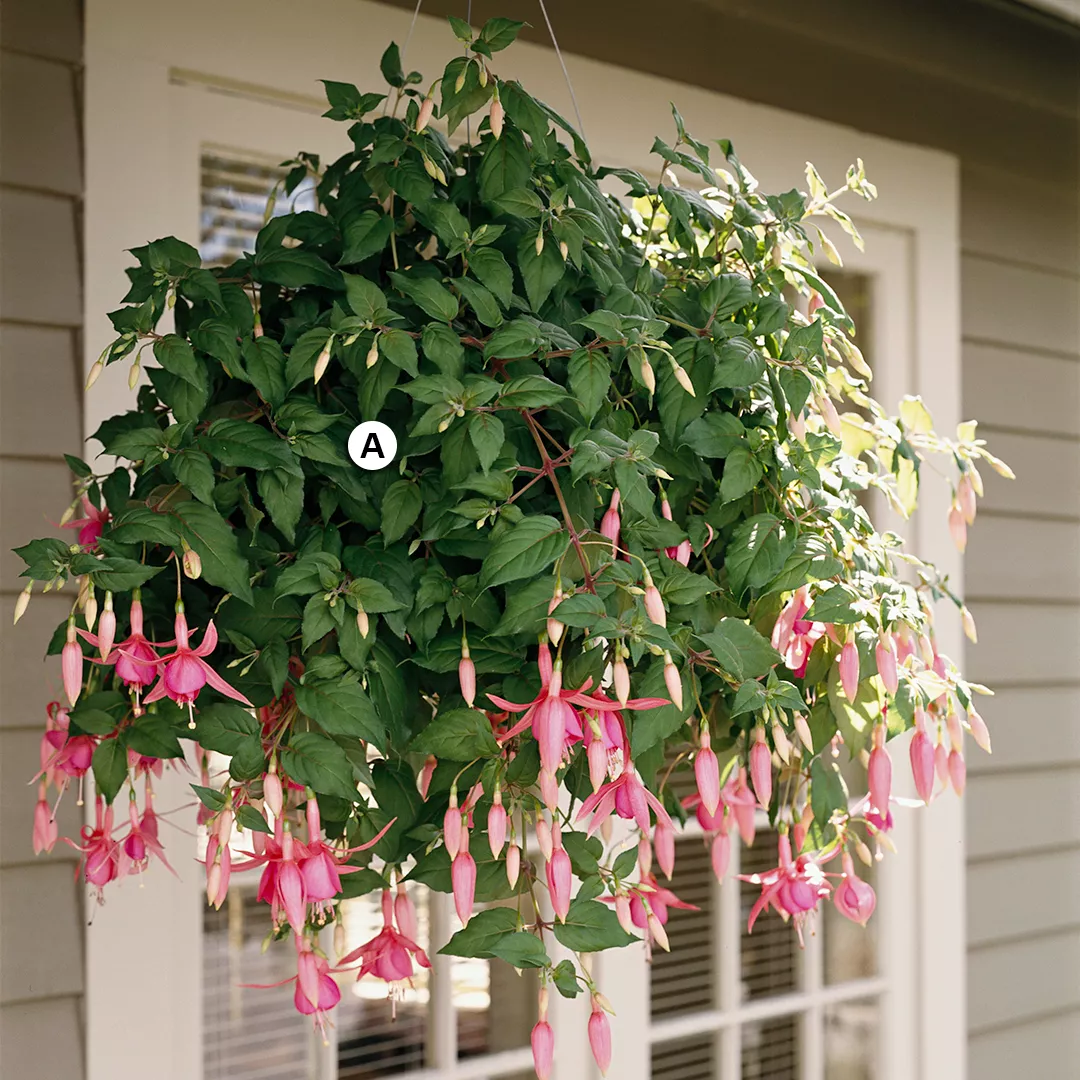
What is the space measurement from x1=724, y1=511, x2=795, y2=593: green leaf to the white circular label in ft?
0.88

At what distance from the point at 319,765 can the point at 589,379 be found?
323 millimetres

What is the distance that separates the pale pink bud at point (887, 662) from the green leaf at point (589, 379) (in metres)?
0.29

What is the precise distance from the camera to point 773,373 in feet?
3.16

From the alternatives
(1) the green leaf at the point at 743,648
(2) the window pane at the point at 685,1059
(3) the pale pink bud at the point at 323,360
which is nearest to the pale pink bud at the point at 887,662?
(1) the green leaf at the point at 743,648

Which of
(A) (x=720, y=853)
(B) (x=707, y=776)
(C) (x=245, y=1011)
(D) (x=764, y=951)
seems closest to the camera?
(B) (x=707, y=776)

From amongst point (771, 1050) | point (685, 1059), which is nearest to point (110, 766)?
point (685, 1059)

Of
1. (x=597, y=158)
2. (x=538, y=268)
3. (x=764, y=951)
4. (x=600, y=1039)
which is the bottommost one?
(x=764, y=951)

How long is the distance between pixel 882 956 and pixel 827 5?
5.54 feet

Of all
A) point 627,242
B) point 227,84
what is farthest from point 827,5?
point 627,242

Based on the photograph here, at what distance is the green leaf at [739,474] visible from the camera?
0.87m

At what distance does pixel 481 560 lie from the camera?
0.86 meters

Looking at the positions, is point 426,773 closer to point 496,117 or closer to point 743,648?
point 743,648

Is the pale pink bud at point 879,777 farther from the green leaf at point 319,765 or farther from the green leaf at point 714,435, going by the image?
the green leaf at point 319,765

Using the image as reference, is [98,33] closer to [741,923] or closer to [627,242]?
[627,242]
